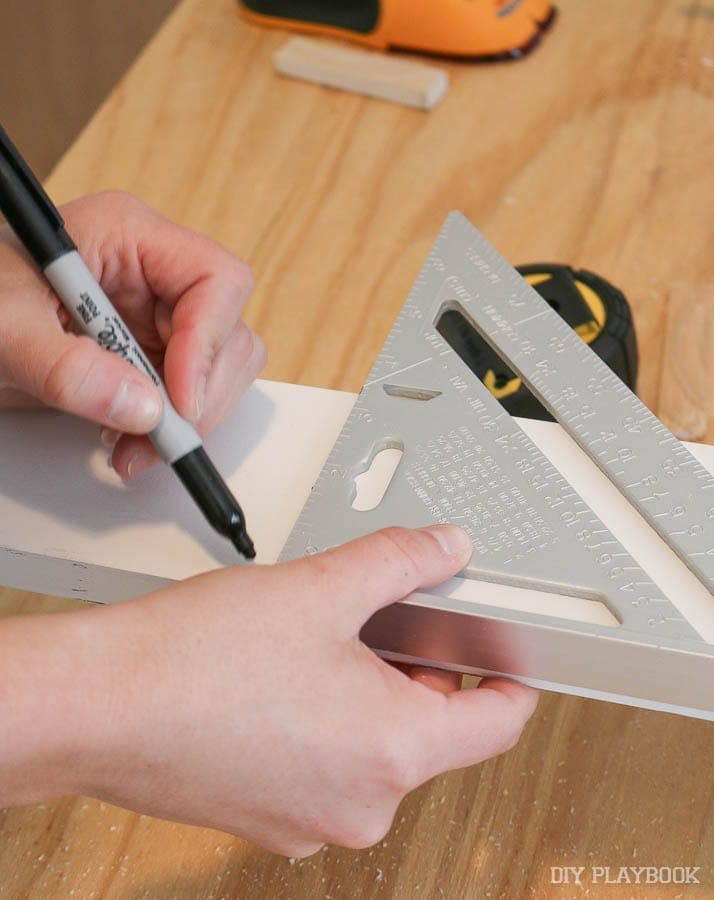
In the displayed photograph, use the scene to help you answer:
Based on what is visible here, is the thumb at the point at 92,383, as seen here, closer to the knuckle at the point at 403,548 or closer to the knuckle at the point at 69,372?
the knuckle at the point at 69,372

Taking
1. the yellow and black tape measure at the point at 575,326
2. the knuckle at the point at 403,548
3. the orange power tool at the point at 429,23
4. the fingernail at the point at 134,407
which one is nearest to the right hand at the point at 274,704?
the knuckle at the point at 403,548

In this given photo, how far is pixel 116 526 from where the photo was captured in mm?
676

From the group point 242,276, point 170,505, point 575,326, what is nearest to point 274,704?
point 170,505

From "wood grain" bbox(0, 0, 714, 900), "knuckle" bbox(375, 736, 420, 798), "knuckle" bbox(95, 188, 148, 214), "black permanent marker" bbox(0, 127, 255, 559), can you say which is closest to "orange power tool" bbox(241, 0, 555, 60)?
"wood grain" bbox(0, 0, 714, 900)

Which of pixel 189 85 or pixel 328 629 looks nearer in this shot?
pixel 328 629

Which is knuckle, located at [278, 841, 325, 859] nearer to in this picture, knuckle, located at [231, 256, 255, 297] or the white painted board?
the white painted board

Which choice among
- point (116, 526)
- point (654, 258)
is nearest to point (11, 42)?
point (654, 258)

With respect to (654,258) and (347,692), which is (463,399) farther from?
(654,258)

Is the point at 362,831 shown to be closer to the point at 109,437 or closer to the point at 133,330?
the point at 109,437

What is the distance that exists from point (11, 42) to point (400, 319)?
1.69 metres

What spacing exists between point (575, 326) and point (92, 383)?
454 millimetres

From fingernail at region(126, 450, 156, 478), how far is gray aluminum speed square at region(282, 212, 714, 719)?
113mm

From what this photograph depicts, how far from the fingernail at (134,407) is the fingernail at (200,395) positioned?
0.17ft

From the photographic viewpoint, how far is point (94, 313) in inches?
26.3
